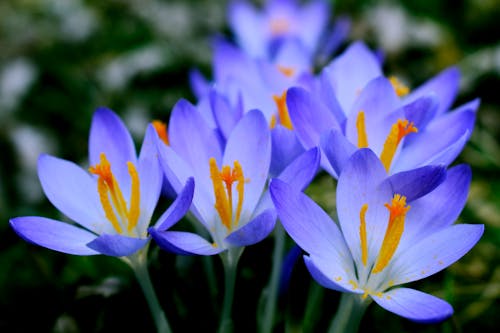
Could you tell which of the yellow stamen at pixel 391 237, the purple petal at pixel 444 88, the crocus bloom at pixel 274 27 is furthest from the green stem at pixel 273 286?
the crocus bloom at pixel 274 27

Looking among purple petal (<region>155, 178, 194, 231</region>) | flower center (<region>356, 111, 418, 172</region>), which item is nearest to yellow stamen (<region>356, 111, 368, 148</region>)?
flower center (<region>356, 111, 418, 172</region>)

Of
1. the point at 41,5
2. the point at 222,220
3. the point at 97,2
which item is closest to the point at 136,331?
the point at 222,220

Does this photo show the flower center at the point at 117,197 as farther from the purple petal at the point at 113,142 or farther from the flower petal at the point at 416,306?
the flower petal at the point at 416,306

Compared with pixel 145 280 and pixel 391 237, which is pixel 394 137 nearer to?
pixel 391 237

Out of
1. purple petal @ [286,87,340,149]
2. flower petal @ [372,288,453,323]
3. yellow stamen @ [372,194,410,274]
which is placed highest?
purple petal @ [286,87,340,149]

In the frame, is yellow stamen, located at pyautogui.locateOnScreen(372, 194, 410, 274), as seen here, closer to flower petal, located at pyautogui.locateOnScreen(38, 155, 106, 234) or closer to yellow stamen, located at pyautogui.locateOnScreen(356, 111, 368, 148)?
yellow stamen, located at pyautogui.locateOnScreen(356, 111, 368, 148)

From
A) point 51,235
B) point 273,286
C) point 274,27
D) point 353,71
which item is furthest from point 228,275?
point 274,27

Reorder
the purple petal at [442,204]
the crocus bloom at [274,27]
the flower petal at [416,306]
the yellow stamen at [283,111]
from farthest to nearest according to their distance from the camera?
the crocus bloom at [274,27] → the yellow stamen at [283,111] → the purple petal at [442,204] → the flower petal at [416,306]
